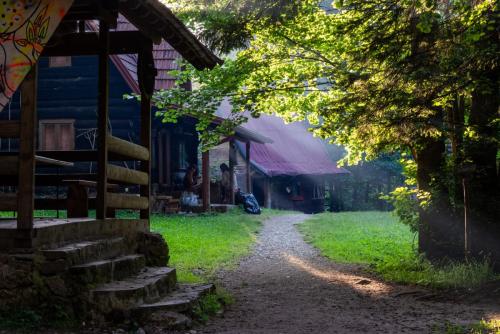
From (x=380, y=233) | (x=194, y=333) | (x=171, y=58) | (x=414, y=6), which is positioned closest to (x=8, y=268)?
(x=194, y=333)

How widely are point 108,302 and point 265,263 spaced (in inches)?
262

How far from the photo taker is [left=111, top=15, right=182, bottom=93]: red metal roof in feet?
63.2

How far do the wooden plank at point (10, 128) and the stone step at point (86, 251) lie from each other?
3.77 ft

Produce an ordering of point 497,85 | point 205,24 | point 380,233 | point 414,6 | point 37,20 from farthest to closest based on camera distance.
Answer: point 380,233 → point 205,24 → point 497,85 → point 414,6 → point 37,20

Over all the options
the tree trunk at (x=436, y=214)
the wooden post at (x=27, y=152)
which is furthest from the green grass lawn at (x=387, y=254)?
the wooden post at (x=27, y=152)

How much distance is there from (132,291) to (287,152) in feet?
108

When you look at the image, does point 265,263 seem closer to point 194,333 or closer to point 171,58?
point 194,333

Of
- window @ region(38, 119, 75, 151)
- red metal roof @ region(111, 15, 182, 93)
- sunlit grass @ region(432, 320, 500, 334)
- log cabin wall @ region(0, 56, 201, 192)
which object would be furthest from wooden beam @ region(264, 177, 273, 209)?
sunlit grass @ region(432, 320, 500, 334)

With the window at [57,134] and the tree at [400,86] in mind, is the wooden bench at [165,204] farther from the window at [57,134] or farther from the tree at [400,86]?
the tree at [400,86]

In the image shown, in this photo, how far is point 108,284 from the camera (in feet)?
20.1

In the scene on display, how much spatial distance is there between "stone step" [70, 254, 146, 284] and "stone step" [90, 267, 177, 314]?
0.24 ft

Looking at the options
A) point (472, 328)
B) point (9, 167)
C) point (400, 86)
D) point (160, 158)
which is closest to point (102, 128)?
point (9, 167)

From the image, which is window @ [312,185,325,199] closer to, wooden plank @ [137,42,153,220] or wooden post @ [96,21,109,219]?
wooden plank @ [137,42,153,220]

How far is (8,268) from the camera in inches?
213
